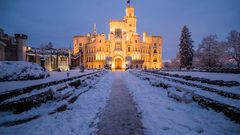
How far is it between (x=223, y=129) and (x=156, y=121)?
1.73 m

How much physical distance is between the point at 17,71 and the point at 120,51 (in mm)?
68808

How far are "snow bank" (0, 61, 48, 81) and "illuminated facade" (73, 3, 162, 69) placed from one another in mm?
64628

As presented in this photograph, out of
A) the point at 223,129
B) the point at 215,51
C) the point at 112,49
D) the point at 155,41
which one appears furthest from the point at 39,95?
the point at 155,41

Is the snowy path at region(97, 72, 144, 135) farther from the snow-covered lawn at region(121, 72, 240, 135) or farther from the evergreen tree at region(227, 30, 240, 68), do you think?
the evergreen tree at region(227, 30, 240, 68)

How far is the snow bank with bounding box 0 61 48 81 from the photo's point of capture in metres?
12.6

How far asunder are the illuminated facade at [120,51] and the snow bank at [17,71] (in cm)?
6463

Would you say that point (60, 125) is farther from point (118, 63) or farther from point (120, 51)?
point (118, 63)

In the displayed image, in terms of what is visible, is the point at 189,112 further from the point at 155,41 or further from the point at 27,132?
the point at 155,41

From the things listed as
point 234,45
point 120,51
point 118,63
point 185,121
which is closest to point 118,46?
point 120,51

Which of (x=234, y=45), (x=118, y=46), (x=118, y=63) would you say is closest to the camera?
(x=234, y=45)

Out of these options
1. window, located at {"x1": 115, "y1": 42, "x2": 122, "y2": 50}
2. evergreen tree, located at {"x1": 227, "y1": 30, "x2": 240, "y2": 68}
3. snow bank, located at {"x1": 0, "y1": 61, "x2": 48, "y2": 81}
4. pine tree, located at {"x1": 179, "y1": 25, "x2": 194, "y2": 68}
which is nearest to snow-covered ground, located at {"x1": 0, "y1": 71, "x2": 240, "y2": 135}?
snow bank, located at {"x1": 0, "y1": 61, "x2": 48, "y2": 81}

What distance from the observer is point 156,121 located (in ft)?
17.1

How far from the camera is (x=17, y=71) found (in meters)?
13.2

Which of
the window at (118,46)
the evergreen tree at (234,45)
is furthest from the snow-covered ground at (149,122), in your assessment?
the window at (118,46)
